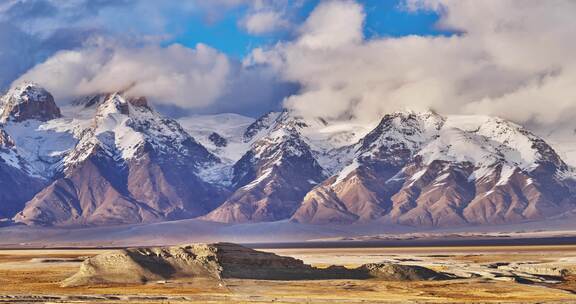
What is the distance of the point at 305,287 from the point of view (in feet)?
636

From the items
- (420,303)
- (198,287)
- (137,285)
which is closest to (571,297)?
(420,303)

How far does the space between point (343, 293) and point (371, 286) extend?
51.6ft

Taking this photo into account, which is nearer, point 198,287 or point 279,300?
point 279,300

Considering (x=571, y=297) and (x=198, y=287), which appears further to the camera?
(x=198, y=287)

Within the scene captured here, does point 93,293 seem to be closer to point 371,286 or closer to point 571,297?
point 371,286

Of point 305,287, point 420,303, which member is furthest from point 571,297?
point 305,287

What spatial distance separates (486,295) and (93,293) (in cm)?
6737

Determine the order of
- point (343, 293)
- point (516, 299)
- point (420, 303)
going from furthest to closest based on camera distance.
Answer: point (343, 293) → point (516, 299) → point (420, 303)

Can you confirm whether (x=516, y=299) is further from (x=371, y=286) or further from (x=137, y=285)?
(x=137, y=285)

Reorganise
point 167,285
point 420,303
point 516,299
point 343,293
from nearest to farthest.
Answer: point 420,303, point 516,299, point 343,293, point 167,285

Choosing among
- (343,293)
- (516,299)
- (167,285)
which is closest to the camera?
(516,299)

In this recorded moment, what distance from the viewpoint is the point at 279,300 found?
16638cm

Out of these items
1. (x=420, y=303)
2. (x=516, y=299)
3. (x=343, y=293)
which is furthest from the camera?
(x=343, y=293)

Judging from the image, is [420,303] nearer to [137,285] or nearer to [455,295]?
[455,295]
